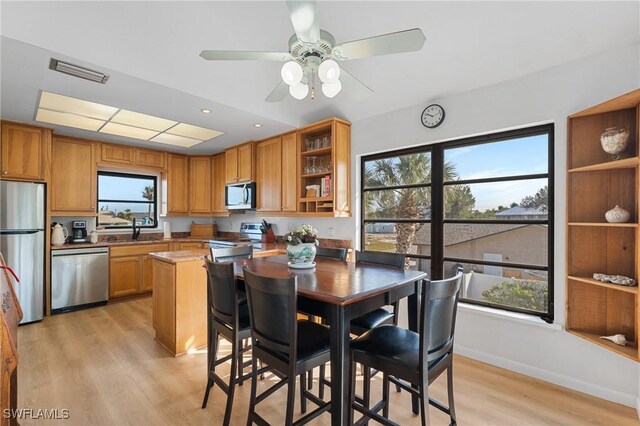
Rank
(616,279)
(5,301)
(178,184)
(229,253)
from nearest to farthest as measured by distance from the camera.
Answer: (5,301) → (616,279) → (229,253) → (178,184)

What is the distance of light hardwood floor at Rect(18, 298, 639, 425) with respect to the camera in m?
1.96

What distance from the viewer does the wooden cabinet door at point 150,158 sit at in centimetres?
494

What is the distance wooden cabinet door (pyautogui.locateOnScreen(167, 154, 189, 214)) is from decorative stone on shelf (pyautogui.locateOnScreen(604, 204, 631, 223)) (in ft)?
18.3

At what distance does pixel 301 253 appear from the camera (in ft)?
7.20

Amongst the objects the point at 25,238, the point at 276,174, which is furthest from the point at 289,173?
the point at 25,238

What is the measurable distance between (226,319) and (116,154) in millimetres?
4063

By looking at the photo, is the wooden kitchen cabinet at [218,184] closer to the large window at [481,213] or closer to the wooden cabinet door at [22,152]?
the wooden cabinet door at [22,152]

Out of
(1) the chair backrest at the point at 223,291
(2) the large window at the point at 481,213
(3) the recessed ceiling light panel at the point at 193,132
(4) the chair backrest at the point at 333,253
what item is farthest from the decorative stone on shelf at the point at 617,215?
(3) the recessed ceiling light panel at the point at 193,132

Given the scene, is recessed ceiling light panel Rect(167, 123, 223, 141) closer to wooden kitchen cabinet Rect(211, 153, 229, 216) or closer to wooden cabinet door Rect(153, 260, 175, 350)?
wooden kitchen cabinet Rect(211, 153, 229, 216)

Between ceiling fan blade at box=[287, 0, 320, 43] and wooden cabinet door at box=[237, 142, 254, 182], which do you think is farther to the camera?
wooden cabinet door at box=[237, 142, 254, 182]

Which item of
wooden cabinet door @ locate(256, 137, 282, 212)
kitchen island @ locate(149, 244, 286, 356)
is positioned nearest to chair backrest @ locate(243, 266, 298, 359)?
kitchen island @ locate(149, 244, 286, 356)

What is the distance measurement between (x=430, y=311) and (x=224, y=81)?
9.34 feet

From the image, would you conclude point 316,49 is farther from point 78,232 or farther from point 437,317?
point 78,232

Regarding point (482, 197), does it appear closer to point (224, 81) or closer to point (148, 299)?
point (224, 81)
